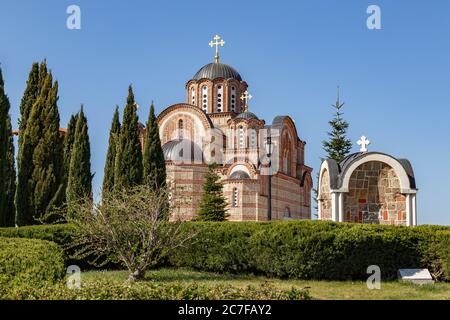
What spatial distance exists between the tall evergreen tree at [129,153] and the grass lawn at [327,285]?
21.9 ft

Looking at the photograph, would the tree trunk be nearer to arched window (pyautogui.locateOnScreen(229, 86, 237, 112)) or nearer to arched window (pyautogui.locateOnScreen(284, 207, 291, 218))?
arched window (pyautogui.locateOnScreen(284, 207, 291, 218))

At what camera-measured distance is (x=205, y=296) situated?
27.6 feet

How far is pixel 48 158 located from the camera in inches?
838

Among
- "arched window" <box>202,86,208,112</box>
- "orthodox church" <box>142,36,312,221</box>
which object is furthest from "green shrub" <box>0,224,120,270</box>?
"arched window" <box>202,86,208,112</box>

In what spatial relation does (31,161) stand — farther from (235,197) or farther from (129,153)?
(235,197)

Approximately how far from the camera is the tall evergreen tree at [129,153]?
22031 mm

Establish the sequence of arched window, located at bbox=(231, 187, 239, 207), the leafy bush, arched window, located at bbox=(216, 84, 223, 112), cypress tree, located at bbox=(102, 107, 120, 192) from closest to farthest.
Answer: the leafy bush, cypress tree, located at bbox=(102, 107, 120, 192), arched window, located at bbox=(231, 187, 239, 207), arched window, located at bbox=(216, 84, 223, 112)

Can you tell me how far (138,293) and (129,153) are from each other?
14360mm

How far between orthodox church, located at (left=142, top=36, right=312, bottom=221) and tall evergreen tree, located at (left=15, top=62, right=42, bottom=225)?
12493 millimetres

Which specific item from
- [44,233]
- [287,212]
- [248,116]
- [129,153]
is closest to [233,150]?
[248,116]

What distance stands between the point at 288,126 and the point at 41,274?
3431 cm

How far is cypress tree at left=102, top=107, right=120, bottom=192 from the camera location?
22.8 m
